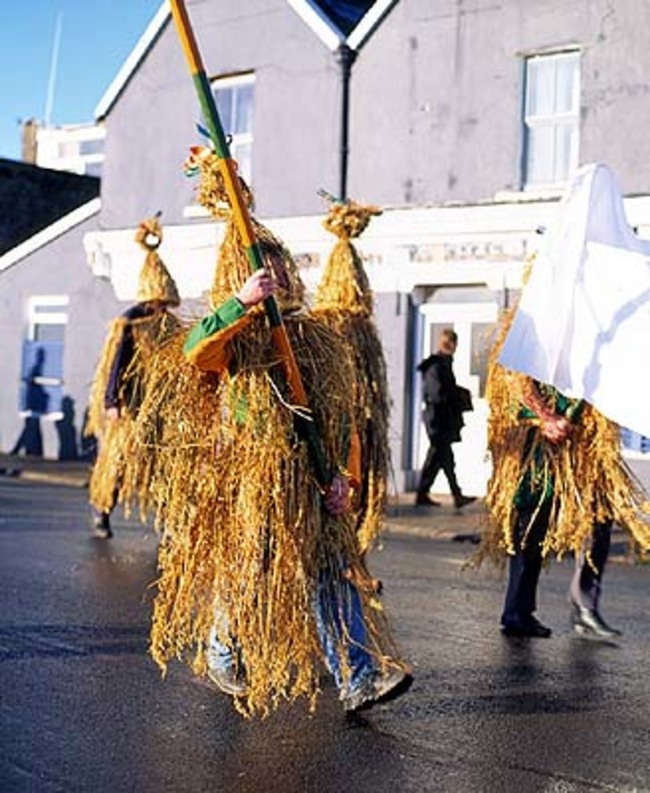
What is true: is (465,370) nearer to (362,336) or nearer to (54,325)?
(54,325)

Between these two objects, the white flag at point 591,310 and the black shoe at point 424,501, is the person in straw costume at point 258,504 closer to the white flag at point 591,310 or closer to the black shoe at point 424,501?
the white flag at point 591,310

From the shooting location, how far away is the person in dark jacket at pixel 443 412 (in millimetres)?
16500

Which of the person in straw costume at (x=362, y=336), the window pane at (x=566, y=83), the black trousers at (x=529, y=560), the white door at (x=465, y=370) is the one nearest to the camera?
the black trousers at (x=529, y=560)

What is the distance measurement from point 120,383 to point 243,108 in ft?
34.4

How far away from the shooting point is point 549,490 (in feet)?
26.6

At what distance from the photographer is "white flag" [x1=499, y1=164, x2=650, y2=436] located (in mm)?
7082

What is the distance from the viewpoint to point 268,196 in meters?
20.3

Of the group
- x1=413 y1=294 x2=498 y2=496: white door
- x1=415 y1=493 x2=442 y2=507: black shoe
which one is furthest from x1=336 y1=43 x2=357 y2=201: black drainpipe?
x1=415 y1=493 x2=442 y2=507: black shoe

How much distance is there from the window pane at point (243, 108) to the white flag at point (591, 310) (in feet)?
43.7

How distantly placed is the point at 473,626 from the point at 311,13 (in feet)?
43.1

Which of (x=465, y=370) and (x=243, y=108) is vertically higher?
(x=243, y=108)

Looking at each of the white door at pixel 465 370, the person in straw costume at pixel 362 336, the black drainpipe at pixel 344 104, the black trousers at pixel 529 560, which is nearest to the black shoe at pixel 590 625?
the black trousers at pixel 529 560

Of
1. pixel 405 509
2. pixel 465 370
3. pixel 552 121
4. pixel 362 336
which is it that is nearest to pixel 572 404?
pixel 362 336

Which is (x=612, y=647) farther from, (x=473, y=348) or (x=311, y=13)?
(x=311, y=13)
